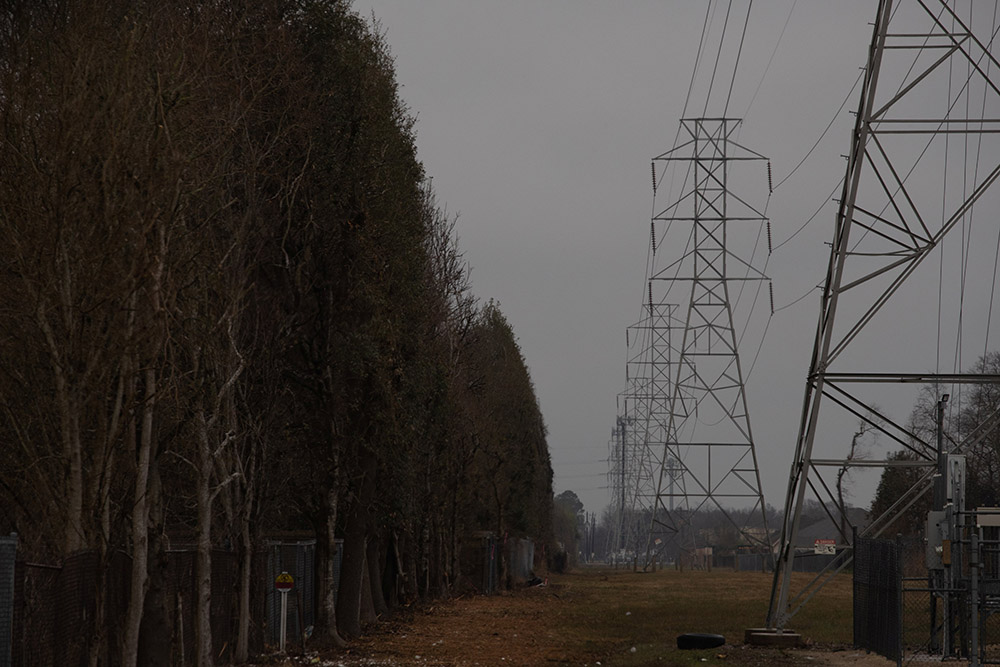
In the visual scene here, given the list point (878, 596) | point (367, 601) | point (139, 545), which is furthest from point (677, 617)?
point (139, 545)

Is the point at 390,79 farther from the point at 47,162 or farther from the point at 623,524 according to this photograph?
the point at 623,524

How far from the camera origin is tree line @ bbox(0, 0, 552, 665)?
13.3 metres

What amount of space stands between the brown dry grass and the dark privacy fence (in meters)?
0.36

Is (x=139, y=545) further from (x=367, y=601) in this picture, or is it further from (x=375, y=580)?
(x=375, y=580)

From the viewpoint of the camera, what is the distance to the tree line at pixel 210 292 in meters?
13.3

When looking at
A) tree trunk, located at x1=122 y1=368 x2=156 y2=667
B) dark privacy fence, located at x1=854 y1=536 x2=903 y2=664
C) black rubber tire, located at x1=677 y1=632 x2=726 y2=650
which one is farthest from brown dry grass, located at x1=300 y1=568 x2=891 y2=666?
tree trunk, located at x1=122 y1=368 x2=156 y2=667

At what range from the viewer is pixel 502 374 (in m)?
57.0

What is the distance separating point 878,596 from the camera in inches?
832

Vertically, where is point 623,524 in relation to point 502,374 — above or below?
below

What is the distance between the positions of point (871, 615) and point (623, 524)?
120m

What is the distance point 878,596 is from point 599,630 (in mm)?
9941

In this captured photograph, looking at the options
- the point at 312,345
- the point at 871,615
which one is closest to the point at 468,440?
the point at 312,345

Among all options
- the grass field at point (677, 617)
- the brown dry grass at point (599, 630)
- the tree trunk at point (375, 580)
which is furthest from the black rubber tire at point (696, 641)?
the tree trunk at point (375, 580)

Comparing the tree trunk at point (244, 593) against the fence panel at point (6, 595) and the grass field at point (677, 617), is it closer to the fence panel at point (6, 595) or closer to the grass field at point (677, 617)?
the grass field at point (677, 617)
